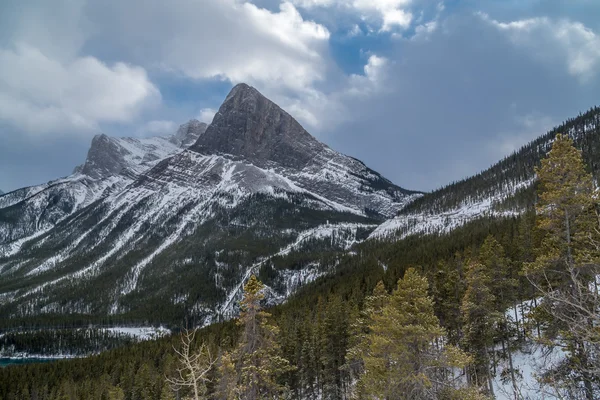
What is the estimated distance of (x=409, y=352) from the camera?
17.1 meters

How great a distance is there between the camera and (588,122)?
144m

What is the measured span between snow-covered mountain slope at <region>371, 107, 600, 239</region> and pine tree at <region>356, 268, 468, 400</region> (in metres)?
104

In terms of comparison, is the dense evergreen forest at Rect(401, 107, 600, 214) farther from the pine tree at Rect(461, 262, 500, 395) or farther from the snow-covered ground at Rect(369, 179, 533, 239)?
the pine tree at Rect(461, 262, 500, 395)

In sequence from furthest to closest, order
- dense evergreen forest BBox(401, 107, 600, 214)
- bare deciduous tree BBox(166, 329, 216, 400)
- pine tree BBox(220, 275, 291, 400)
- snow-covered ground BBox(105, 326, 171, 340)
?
1. snow-covered ground BBox(105, 326, 171, 340)
2. dense evergreen forest BBox(401, 107, 600, 214)
3. pine tree BBox(220, 275, 291, 400)
4. bare deciduous tree BBox(166, 329, 216, 400)

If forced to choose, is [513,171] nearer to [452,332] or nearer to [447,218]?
[447,218]

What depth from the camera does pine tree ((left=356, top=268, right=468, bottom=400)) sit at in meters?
16.6

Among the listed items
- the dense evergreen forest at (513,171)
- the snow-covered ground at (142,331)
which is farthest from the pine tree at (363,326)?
the snow-covered ground at (142,331)

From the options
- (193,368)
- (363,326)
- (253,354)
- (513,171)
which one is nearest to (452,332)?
(363,326)

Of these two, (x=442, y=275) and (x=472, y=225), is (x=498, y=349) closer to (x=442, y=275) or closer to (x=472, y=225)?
(x=442, y=275)

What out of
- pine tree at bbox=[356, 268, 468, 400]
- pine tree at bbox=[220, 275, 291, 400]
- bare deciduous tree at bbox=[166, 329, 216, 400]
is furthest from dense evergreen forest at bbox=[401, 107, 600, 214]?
bare deciduous tree at bbox=[166, 329, 216, 400]

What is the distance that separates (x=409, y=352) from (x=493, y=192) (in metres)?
138

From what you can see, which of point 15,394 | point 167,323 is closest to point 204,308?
point 167,323

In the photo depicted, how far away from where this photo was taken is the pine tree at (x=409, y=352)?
16.6 meters

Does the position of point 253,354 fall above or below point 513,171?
below
